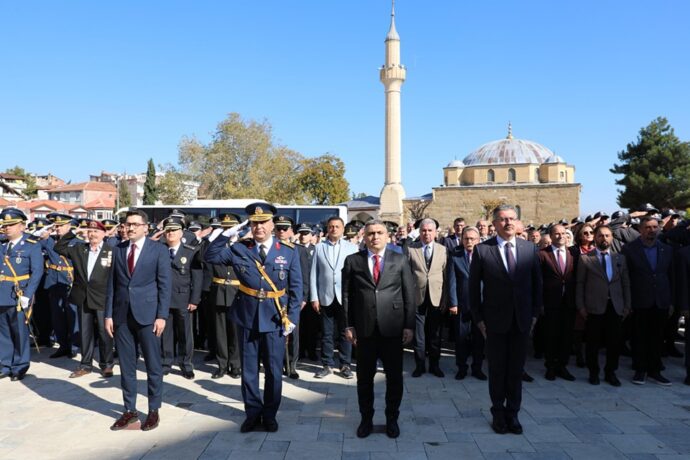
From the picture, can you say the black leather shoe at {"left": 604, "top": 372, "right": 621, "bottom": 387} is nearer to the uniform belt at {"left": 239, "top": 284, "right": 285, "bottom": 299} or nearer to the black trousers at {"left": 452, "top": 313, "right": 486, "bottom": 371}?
the black trousers at {"left": 452, "top": 313, "right": 486, "bottom": 371}

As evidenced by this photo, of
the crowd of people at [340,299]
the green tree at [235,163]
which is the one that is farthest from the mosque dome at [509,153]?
the crowd of people at [340,299]

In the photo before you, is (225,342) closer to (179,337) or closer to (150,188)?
(179,337)

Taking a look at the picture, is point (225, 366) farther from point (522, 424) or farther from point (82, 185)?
point (82, 185)

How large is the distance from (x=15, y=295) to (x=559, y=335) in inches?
282

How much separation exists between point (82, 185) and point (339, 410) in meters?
86.1

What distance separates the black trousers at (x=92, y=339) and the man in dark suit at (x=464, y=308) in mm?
4602

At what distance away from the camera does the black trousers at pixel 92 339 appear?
631cm

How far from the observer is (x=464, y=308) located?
6.34 m

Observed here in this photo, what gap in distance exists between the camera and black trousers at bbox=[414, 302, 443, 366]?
628 cm

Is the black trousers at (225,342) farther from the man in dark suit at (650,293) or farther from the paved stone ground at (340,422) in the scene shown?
the man in dark suit at (650,293)

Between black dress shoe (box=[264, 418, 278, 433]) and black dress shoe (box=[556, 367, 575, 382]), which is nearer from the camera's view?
black dress shoe (box=[264, 418, 278, 433])

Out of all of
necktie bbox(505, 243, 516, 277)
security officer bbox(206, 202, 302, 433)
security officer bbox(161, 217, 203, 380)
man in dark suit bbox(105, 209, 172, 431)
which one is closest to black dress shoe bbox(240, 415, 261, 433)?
security officer bbox(206, 202, 302, 433)

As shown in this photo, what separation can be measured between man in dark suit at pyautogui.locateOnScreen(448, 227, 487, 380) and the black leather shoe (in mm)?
1524

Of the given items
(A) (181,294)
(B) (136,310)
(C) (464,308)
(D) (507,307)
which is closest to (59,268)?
(A) (181,294)
